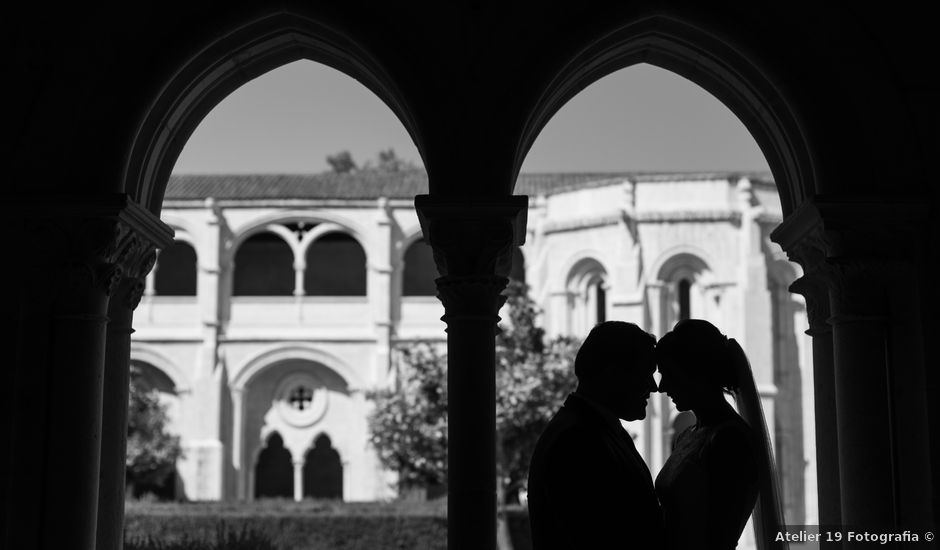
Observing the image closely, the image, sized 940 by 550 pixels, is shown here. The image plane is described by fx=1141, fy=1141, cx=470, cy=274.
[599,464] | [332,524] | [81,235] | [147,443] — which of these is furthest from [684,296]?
[599,464]

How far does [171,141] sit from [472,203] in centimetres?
181

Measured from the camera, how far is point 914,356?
5.04m

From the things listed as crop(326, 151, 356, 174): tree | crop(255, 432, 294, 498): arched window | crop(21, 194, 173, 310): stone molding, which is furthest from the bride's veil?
crop(326, 151, 356, 174): tree

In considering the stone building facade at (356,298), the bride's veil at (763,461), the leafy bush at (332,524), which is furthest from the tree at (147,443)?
the bride's veil at (763,461)

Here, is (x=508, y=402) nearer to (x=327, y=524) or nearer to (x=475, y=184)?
(x=327, y=524)

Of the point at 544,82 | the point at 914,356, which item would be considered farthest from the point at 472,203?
the point at 914,356

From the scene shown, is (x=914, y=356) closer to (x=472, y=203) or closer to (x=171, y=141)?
(x=472, y=203)

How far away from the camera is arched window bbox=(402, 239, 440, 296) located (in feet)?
116

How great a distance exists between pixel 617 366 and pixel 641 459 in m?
0.27

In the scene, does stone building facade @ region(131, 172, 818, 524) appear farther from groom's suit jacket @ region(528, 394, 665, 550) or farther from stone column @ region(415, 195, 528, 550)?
groom's suit jacket @ region(528, 394, 665, 550)

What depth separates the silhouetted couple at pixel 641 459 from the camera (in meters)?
2.86

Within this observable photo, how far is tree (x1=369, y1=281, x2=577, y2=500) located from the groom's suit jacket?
1872 centimetres

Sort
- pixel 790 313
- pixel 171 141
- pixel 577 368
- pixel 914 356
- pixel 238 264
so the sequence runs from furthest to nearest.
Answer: pixel 238 264, pixel 790 313, pixel 171 141, pixel 914 356, pixel 577 368

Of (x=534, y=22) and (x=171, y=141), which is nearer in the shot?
(x=534, y=22)
